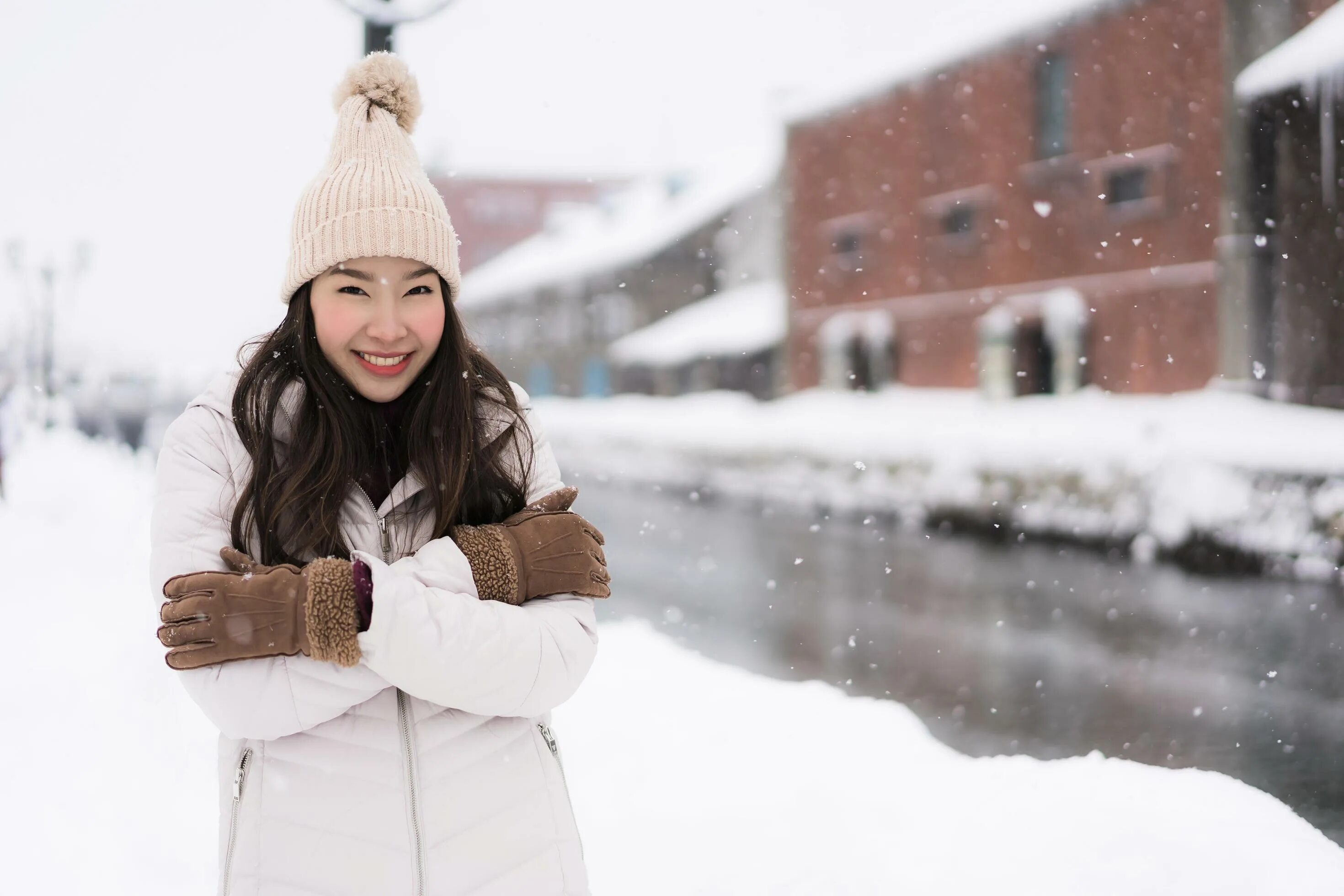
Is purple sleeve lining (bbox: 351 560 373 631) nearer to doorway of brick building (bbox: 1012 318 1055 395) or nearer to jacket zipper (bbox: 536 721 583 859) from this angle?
jacket zipper (bbox: 536 721 583 859)

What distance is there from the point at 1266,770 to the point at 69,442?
67.0 feet

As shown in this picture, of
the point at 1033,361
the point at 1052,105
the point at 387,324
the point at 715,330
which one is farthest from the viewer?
the point at 715,330

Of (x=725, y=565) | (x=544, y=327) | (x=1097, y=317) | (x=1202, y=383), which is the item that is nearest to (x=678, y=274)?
(x=544, y=327)

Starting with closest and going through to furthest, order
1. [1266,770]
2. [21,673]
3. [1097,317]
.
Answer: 1. [21,673]
2. [1266,770]
3. [1097,317]

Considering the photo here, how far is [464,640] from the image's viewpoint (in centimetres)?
140

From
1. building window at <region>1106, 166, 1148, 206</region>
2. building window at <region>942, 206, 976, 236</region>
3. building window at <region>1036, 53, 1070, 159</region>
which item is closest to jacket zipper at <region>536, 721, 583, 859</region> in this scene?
building window at <region>1106, 166, 1148, 206</region>

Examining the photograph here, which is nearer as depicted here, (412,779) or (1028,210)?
(412,779)

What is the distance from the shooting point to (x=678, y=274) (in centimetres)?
3322

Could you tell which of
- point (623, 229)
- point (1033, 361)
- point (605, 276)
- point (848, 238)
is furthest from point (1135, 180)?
point (623, 229)

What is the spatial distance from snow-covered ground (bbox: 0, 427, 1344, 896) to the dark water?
1.60 metres

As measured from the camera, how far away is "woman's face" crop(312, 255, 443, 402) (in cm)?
161

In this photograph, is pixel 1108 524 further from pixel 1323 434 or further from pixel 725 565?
pixel 725 565

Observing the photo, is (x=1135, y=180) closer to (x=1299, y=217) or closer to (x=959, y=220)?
(x=1299, y=217)

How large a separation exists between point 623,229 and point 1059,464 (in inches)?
1018
